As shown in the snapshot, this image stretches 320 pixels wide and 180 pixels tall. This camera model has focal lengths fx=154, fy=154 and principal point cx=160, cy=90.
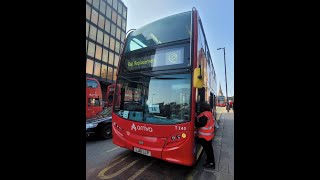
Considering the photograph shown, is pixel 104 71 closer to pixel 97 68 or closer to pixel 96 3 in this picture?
pixel 97 68

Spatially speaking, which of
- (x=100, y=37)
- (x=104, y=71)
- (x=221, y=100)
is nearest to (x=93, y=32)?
(x=100, y=37)

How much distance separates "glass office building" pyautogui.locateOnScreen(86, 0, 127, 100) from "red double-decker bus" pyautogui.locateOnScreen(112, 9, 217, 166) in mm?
18073

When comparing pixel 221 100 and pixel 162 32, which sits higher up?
pixel 162 32

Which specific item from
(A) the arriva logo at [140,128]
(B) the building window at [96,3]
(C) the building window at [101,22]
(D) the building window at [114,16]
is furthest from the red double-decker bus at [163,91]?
(D) the building window at [114,16]

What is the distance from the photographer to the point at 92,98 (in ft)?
34.7

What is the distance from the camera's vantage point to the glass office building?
69.7 ft

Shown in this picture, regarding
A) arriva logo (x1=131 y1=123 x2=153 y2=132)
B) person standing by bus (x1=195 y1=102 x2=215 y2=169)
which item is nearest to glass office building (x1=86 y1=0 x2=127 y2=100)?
arriva logo (x1=131 y1=123 x2=153 y2=132)

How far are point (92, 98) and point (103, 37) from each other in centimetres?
1599

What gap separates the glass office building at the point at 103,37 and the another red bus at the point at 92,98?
10.5 meters

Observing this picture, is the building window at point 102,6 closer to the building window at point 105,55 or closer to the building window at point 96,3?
the building window at point 96,3

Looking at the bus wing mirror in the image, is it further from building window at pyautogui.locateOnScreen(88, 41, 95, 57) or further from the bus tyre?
building window at pyautogui.locateOnScreen(88, 41, 95, 57)
